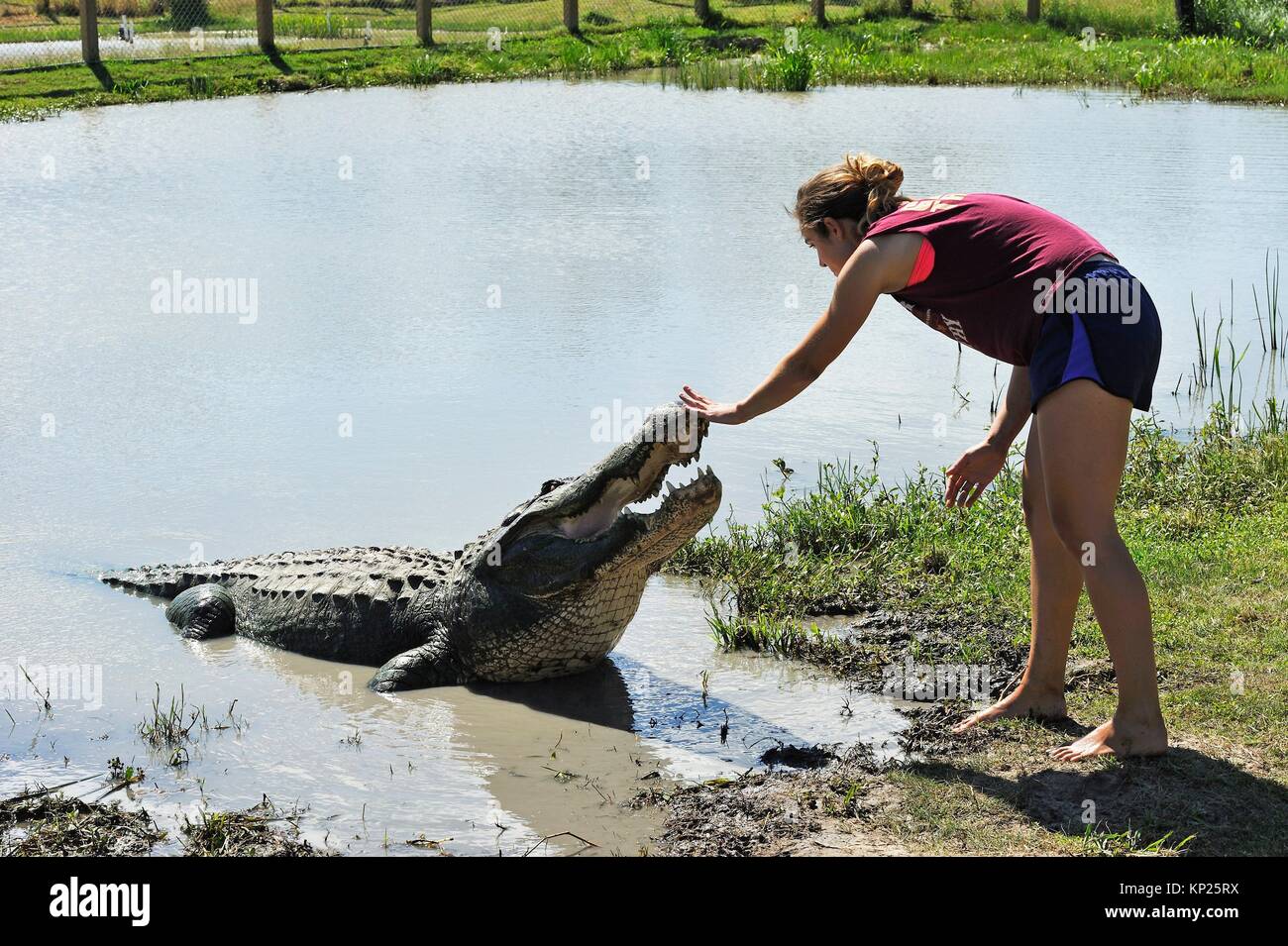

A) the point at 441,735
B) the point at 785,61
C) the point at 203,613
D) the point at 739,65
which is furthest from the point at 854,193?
the point at 739,65

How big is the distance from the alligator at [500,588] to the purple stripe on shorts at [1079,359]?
109 centimetres

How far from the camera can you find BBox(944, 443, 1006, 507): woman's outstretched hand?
416cm

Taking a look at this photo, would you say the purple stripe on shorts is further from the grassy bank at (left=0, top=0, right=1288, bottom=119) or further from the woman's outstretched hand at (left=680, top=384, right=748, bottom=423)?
the grassy bank at (left=0, top=0, right=1288, bottom=119)

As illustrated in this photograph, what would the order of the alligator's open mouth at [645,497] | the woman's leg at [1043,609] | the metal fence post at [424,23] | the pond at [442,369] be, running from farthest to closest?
the metal fence post at [424,23], the pond at [442,369], the alligator's open mouth at [645,497], the woman's leg at [1043,609]

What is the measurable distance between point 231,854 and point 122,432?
15.5 feet

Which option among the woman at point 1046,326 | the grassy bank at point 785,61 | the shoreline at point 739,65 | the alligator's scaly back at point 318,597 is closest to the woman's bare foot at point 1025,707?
the woman at point 1046,326

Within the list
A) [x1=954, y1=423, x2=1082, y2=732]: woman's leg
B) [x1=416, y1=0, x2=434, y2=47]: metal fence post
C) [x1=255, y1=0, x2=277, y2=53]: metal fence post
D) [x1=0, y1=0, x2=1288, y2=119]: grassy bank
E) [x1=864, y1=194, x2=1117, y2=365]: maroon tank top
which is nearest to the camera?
[x1=864, y1=194, x2=1117, y2=365]: maroon tank top

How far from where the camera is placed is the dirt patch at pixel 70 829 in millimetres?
3643

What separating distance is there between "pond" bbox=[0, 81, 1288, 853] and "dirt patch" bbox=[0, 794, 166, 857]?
0.56 ft

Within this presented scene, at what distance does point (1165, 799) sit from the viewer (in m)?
3.55

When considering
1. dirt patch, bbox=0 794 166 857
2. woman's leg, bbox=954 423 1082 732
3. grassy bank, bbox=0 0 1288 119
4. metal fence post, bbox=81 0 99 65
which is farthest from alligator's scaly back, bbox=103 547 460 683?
metal fence post, bbox=81 0 99 65

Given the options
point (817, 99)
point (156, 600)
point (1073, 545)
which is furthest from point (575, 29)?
point (1073, 545)

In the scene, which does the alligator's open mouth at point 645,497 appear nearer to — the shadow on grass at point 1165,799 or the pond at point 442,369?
the pond at point 442,369

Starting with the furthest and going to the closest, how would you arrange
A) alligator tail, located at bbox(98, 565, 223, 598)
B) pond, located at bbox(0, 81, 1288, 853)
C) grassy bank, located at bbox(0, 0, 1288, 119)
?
grassy bank, located at bbox(0, 0, 1288, 119) < alligator tail, located at bbox(98, 565, 223, 598) < pond, located at bbox(0, 81, 1288, 853)
